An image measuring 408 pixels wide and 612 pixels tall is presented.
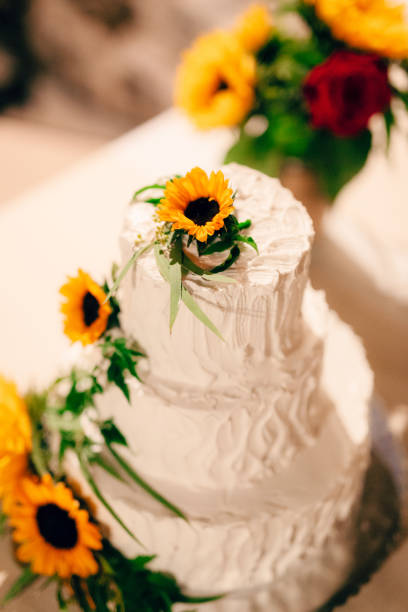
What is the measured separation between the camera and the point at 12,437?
3.08 ft

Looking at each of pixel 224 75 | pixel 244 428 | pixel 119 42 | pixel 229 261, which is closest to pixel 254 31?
pixel 224 75

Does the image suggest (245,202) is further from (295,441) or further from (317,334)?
(295,441)

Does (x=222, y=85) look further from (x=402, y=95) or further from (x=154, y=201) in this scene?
(x=154, y=201)

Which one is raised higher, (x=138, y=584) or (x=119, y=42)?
(x=119, y=42)

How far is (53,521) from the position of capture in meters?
0.89

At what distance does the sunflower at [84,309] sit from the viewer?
812mm

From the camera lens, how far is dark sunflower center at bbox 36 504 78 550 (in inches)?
35.0

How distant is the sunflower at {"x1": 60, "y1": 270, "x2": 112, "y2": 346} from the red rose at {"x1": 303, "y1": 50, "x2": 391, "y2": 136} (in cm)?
63

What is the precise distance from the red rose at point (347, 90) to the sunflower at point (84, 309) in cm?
63

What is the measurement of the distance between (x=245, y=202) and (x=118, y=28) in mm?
2456

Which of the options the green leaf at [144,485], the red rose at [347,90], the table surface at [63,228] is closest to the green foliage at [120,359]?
the green leaf at [144,485]

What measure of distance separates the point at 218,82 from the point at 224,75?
3cm

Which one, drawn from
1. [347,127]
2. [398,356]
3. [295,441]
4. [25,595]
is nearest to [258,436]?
[295,441]

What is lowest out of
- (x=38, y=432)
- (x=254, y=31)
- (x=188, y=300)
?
(x=38, y=432)
